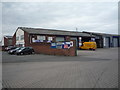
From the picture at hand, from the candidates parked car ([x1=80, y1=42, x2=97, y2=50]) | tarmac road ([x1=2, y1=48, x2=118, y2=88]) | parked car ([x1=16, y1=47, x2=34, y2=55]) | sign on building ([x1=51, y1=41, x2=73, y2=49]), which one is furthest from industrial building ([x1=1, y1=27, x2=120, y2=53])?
tarmac road ([x1=2, y1=48, x2=118, y2=88])

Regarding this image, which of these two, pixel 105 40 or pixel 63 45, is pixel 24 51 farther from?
pixel 105 40

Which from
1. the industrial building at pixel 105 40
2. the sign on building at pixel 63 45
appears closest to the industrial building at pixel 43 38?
the industrial building at pixel 105 40

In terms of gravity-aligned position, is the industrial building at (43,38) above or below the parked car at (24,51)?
above

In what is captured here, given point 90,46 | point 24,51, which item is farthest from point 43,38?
point 90,46

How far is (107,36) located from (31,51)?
118ft

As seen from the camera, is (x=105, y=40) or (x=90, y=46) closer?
(x=90, y=46)

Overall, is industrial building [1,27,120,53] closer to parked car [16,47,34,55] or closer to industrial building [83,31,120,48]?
industrial building [83,31,120,48]

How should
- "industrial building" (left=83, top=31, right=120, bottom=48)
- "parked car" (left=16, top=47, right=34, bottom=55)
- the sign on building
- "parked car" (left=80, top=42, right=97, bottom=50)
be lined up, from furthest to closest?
1. "industrial building" (left=83, top=31, right=120, bottom=48)
2. "parked car" (left=80, top=42, right=97, bottom=50)
3. "parked car" (left=16, top=47, right=34, bottom=55)
4. the sign on building

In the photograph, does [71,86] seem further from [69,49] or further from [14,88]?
[69,49]

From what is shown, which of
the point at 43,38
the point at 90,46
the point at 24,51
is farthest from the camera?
the point at 90,46

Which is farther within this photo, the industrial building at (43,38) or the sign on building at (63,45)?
the industrial building at (43,38)

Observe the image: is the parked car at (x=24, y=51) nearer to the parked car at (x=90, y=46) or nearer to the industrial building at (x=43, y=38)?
the industrial building at (x=43, y=38)

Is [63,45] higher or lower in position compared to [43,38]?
lower

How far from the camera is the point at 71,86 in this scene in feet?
15.7
